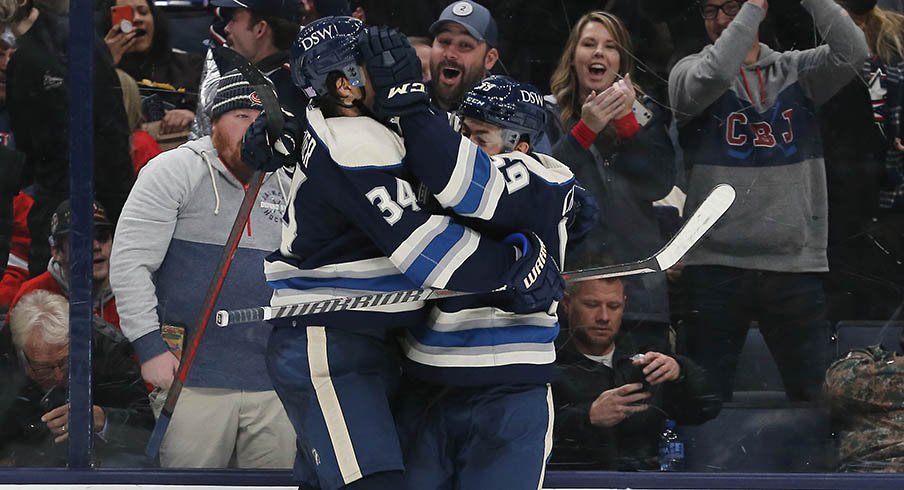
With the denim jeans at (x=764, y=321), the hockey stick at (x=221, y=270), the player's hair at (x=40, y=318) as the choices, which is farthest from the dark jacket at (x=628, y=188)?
the player's hair at (x=40, y=318)

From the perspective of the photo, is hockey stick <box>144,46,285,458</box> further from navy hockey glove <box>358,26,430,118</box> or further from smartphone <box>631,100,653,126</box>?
smartphone <box>631,100,653,126</box>

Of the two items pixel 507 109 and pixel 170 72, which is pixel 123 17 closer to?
pixel 170 72

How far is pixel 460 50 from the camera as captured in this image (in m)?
2.86

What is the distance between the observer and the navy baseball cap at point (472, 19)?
2.84 meters

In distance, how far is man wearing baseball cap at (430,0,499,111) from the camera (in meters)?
2.84

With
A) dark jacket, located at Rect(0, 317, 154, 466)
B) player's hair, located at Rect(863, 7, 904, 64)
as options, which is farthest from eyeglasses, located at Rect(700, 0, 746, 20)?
dark jacket, located at Rect(0, 317, 154, 466)

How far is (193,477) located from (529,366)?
1.09 metres

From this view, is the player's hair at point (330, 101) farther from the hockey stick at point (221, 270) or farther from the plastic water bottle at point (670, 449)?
the plastic water bottle at point (670, 449)

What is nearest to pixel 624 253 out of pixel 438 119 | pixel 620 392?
pixel 620 392

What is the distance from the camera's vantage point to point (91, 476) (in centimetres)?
286

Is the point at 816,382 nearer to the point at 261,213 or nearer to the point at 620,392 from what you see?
the point at 620,392

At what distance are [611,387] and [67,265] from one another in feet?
4.31

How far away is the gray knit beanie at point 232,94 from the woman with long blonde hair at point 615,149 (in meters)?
0.71

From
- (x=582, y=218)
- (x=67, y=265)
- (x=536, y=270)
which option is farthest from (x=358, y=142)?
(x=67, y=265)
